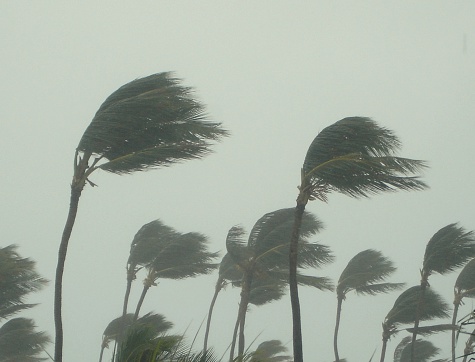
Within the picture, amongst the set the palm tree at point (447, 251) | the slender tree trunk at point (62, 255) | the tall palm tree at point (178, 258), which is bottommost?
the slender tree trunk at point (62, 255)

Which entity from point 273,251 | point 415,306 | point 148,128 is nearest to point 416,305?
point 415,306

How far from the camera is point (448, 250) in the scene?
2712 cm

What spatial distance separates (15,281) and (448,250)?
50.4 feet

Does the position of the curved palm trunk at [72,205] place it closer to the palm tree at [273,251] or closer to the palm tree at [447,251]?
the palm tree at [273,251]

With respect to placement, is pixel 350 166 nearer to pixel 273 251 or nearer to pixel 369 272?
pixel 273 251

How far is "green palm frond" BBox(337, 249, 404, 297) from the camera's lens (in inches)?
1452

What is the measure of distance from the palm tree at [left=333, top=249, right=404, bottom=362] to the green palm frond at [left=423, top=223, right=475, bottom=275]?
8700mm

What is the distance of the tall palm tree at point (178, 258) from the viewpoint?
3162 cm

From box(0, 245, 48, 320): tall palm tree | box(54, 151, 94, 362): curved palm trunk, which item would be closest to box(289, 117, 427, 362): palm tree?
box(54, 151, 94, 362): curved palm trunk

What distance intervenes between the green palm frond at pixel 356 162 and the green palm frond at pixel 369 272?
20390mm

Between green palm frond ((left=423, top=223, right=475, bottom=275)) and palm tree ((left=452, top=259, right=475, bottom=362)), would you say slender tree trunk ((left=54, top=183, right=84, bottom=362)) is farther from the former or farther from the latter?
palm tree ((left=452, top=259, right=475, bottom=362))

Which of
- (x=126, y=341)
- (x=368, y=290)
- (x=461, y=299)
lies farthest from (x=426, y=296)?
(x=126, y=341)

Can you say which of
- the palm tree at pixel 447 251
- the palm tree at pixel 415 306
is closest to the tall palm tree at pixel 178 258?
the palm tree at pixel 415 306

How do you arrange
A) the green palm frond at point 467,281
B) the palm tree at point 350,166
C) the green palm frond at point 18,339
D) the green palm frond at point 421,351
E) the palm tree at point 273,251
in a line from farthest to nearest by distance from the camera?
1. the green palm frond at point 421,351
2. the green palm frond at point 467,281
3. the green palm frond at point 18,339
4. the palm tree at point 273,251
5. the palm tree at point 350,166
